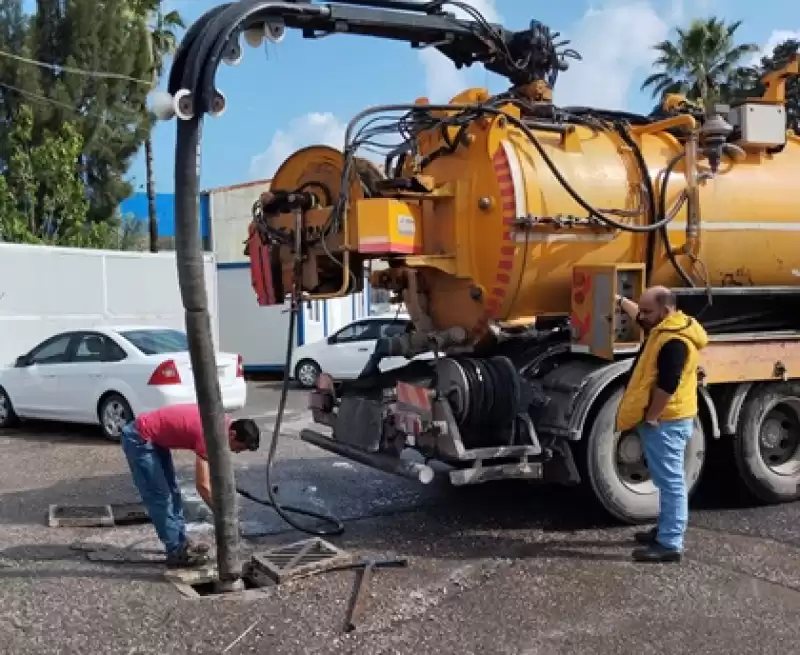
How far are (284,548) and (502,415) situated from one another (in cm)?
173

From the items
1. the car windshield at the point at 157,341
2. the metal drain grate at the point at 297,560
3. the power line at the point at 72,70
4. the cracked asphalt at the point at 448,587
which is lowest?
the cracked asphalt at the point at 448,587

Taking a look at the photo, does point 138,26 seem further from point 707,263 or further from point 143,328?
point 707,263

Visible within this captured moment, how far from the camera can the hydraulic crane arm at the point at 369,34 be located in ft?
17.0

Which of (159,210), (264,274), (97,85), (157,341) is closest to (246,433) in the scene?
Result: (264,274)

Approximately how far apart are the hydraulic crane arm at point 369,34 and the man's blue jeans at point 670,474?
302 centimetres

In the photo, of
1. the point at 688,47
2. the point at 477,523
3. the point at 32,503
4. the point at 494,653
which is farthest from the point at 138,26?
the point at 494,653

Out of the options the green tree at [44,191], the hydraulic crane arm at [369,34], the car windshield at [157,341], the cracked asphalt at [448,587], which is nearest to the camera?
the cracked asphalt at [448,587]

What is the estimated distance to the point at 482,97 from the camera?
23.4 ft

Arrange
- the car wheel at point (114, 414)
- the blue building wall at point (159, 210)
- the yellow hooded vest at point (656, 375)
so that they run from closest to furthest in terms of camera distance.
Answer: the yellow hooded vest at point (656, 375) → the car wheel at point (114, 414) → the blue building wall at point (159, 210)

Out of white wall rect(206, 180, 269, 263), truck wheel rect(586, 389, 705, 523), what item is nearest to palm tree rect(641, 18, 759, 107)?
white wall rect(206, 180, 269, 263)

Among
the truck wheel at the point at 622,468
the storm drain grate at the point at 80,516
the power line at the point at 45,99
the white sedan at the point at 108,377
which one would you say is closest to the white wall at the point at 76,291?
the white sedan at the point at 108,377

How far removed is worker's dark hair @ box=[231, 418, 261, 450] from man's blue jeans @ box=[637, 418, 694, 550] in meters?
2.50

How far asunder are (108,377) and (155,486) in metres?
5.33

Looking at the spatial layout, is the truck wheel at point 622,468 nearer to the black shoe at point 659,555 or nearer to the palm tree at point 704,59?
the black shoe at point 659,555
